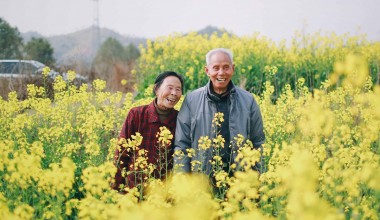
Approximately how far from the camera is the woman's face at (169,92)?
420 centimetres

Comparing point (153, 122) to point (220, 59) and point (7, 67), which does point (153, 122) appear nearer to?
point (220, 59)

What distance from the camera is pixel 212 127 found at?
421 cm

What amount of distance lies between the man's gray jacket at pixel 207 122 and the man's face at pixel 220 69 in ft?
0.43

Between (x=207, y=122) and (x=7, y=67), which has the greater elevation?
(x=7, y=67)

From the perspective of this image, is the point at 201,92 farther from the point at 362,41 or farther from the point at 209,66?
the point at 362,41

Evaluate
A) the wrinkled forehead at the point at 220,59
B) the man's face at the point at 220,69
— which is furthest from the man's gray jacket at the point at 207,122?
the wrinkled forehead at the point at 220,59

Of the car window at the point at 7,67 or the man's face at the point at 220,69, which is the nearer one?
the man's face at the point at 220,69

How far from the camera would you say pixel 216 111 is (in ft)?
14.1

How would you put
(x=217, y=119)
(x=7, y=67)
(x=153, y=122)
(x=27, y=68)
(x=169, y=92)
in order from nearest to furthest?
1. (x=217, y=119)
2. (x=169, y=92)
3. (x=153, y=122)
4. (x=7, y=67)
5. (x=27, y=68)

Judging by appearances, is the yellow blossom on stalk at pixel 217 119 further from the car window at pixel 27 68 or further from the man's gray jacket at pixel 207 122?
the car window at pixel 27 68

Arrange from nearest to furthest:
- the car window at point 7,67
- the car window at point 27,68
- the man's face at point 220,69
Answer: the man's face at point 220,69
the car window at point 7,67
the car window at point 27,68

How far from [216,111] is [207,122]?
0.16m

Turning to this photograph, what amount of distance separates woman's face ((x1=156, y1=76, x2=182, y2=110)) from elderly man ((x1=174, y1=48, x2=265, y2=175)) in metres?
0.19

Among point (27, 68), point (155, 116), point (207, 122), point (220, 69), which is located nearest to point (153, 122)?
point (155, 116)
